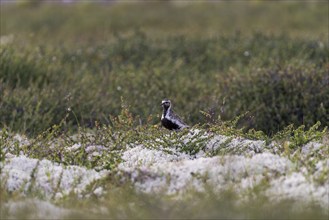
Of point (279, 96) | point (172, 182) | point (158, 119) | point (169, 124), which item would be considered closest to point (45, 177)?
point (172, 182)

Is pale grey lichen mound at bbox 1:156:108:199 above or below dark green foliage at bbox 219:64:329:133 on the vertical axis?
above

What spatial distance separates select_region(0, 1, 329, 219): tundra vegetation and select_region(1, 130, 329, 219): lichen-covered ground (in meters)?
0.01

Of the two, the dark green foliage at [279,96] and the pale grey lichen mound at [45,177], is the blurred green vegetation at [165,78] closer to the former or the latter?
the dark green foliage at [279,96]

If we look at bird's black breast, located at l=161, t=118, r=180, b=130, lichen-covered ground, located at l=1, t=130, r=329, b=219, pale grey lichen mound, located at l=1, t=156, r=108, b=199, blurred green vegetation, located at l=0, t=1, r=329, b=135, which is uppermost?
lichen-covered ground, located at l=1, t=130, r=329, b=219

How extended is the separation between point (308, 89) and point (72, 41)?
885 cm

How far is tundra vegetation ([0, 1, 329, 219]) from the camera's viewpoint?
591cm

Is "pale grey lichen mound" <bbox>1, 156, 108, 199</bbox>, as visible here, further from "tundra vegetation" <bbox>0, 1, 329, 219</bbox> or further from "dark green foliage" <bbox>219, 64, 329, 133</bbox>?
"dark green foliage" <bbox>219, 64, 329, 133</bbox>

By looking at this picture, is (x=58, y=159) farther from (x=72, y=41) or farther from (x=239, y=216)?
(x=72, y=41)

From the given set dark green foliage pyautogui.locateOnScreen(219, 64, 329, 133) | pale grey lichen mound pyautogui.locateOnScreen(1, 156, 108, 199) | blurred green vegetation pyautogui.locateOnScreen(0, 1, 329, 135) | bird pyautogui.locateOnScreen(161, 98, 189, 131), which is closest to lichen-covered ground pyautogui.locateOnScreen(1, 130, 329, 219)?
pale grey lichen mound pyautogui.locateOnScreen(1, 156, 108, 199)

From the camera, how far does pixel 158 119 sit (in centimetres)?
1139

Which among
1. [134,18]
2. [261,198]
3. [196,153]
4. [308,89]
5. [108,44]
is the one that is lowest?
[134,18]

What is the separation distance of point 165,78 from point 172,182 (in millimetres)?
7416

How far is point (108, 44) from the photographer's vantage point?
1727cm

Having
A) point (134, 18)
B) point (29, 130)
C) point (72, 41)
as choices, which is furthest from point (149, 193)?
point (134, 18)
